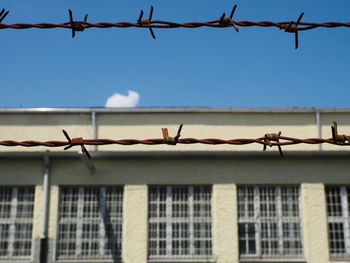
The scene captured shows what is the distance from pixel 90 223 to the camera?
10.8 meters

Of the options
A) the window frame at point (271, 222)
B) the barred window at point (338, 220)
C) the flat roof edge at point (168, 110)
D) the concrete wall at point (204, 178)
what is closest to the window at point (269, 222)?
the window frame at point (271, 222)

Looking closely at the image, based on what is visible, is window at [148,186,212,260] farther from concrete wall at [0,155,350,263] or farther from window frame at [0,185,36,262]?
window frame at [0,185,36,262]

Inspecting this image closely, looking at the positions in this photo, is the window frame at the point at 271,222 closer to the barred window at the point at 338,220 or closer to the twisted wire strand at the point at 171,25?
the barred window at the point at 338,220

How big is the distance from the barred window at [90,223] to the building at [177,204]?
25 millimetres

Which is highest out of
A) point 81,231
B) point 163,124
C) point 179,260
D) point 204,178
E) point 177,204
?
point 163,124

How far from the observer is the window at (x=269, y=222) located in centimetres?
1069

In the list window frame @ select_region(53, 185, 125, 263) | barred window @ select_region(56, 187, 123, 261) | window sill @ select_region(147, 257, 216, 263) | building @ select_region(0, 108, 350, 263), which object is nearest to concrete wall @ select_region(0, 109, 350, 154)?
building @ select_region(0, 108, 350, 263)

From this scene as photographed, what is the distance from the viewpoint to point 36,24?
11.9 ft

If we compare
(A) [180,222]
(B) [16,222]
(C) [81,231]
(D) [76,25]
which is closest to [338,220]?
(A) [180,222]

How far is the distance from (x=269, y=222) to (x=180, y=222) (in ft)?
7.45

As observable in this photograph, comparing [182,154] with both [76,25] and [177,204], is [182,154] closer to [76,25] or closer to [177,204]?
[177,204]

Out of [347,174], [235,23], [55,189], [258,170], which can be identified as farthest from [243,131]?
[235,23]

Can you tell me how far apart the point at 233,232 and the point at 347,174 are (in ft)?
10.8

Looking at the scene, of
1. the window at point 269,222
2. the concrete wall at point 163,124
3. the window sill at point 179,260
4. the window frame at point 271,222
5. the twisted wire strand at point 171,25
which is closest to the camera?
the twisted wire strand at point 171,25
